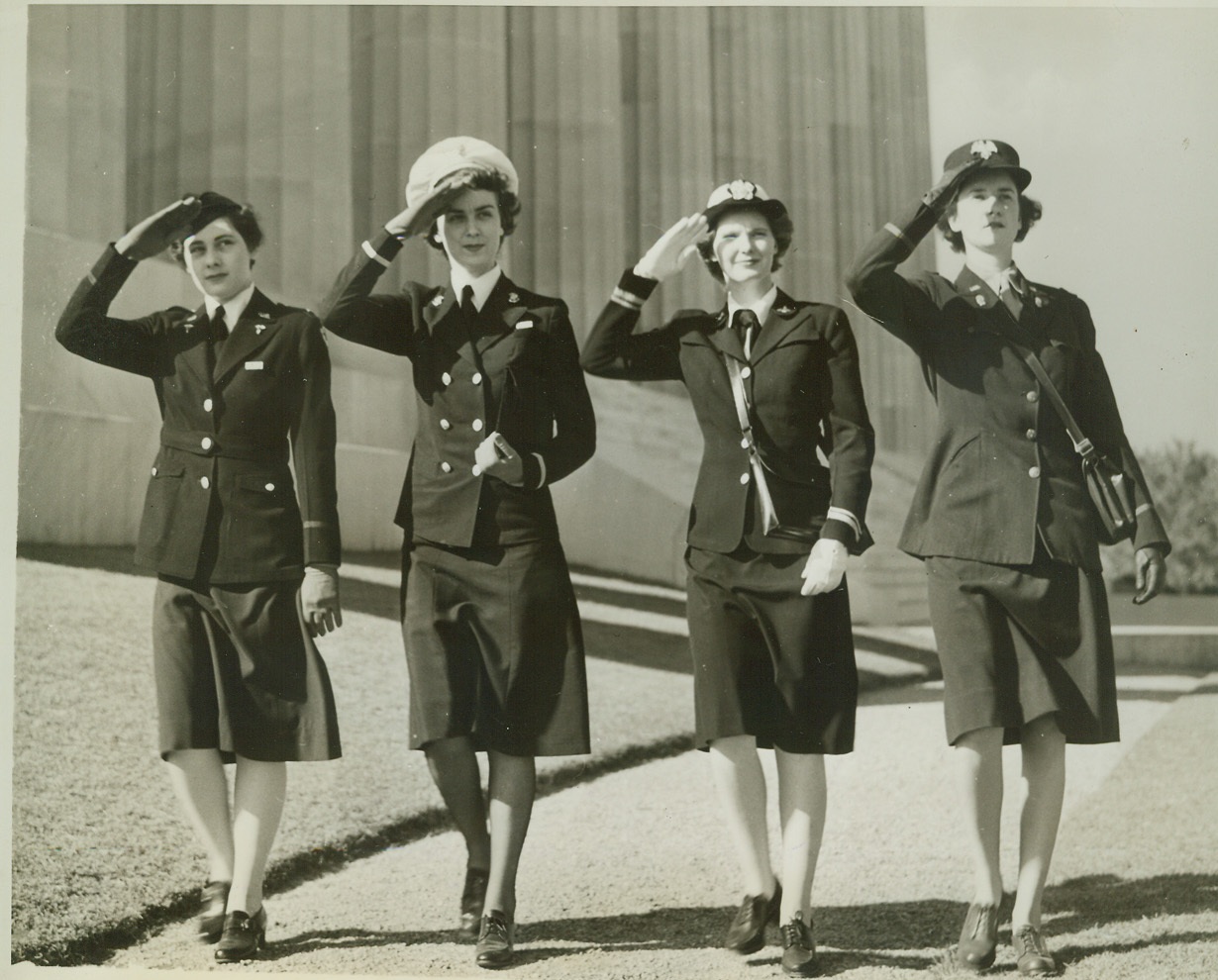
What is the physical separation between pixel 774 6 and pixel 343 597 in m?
2.89

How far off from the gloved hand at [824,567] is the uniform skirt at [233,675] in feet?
5.85

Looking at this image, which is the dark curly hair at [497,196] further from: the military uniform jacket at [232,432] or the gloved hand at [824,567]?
the gloved hand at [824,567]

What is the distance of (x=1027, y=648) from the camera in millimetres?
5160

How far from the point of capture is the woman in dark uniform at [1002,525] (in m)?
5.15

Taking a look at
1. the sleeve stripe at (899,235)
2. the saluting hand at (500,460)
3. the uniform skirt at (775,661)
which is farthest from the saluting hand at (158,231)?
the sleeve stripe at (899,235)

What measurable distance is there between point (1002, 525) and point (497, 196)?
6.70 ft

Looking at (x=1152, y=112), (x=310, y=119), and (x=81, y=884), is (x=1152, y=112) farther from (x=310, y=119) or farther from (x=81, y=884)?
(x=81, y=884)

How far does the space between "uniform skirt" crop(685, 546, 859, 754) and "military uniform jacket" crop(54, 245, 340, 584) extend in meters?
1.40

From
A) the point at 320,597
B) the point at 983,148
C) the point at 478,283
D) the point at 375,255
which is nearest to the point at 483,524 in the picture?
the point at 320,597

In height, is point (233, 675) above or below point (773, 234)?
below

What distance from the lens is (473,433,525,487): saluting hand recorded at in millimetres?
5262

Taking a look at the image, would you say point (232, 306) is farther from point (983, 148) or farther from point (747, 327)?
point (983, 148)

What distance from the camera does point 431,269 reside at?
5711 millimetres

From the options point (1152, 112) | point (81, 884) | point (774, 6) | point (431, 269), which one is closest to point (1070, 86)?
point (1152, 112)
